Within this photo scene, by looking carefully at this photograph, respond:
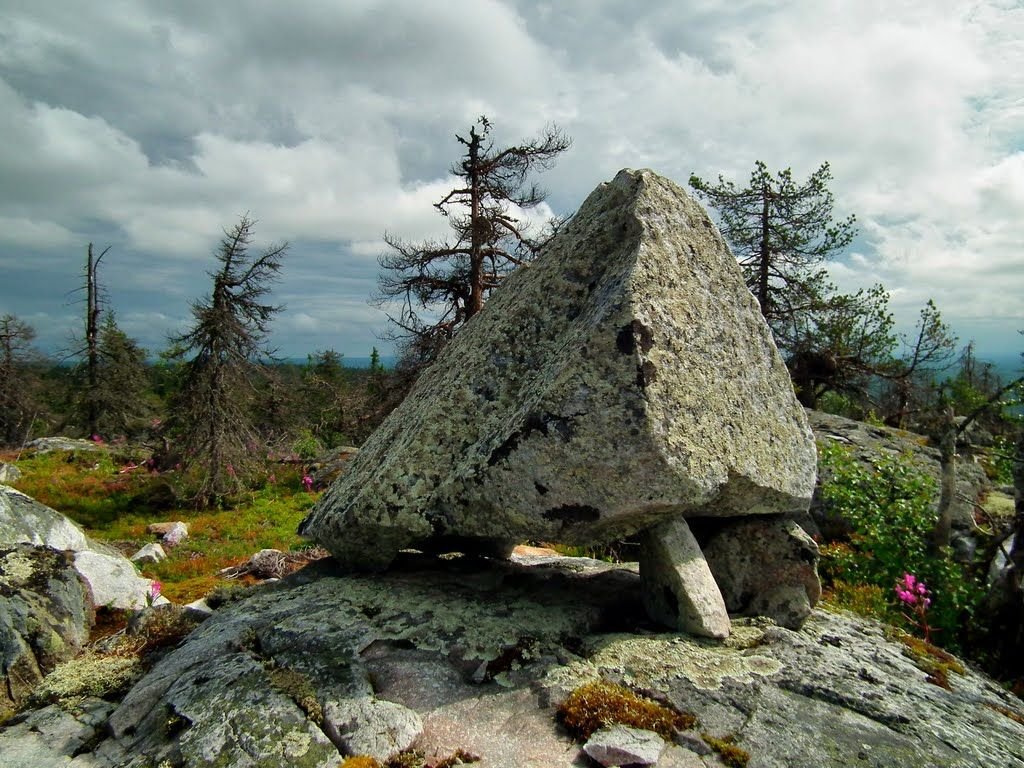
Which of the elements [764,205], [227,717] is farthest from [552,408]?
[764,205]

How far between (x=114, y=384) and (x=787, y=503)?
40.2 meters

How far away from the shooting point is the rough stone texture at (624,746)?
385 cm

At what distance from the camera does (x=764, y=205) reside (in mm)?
26641

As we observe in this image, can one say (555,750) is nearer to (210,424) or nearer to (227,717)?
(227,717)

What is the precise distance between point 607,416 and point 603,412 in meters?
0.05

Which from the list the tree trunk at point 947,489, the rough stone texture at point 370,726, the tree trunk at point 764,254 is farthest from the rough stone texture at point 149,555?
the tree trunk at point 764,254

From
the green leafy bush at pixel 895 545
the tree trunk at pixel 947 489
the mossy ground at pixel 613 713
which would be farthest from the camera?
the tree trunk at pixel 947 489

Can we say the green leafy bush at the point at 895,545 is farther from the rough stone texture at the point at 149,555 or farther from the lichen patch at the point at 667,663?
the rough stone texture at the point at 149,555

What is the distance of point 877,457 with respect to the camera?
14.6m

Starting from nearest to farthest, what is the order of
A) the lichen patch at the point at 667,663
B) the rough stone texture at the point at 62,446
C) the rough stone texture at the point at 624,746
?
the rough stone texture at the point at 624,746
the lichen patch at the point at 667,663
the rough stone texture at the point at 62,446

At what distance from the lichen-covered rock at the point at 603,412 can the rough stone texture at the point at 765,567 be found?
1.23 ft

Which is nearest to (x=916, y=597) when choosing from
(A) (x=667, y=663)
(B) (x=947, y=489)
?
(B) (x=947, y=489)

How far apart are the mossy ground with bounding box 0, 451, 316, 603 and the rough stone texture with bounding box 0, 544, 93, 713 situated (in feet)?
10.5

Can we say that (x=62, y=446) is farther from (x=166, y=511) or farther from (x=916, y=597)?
(x=916, y=597)
